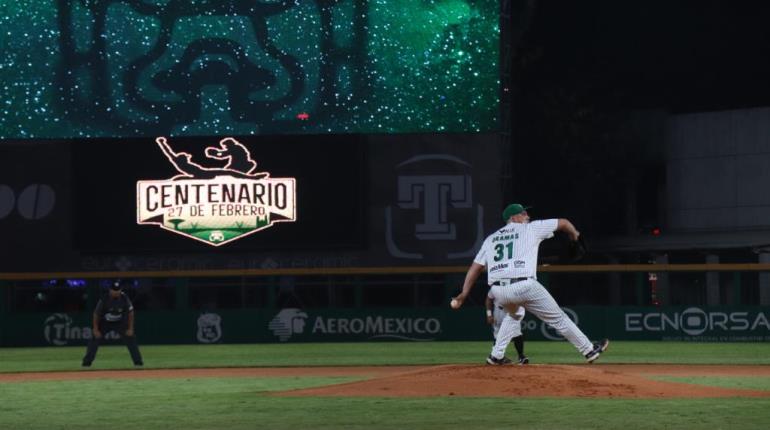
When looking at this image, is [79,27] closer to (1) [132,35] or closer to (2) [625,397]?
(1) [132,35]

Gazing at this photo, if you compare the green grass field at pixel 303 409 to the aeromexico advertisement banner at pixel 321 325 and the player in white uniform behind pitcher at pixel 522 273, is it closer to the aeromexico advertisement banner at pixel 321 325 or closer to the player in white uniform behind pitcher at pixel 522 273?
the player in white uniform behind pitcher at pixel 522 273

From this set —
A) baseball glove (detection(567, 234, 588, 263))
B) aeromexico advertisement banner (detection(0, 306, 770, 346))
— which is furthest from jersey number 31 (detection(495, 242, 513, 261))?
aeromexico advertisement banner (detection(0, 306, 770, 346))

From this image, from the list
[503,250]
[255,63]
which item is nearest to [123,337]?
[503,250]

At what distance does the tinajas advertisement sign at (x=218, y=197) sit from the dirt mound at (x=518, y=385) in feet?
50.9

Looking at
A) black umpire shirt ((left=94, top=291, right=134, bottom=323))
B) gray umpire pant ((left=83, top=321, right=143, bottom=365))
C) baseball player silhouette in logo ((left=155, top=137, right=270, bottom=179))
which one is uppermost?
baseball player silhouette in logo ((left=155, top=137, right=270, bottom=179))

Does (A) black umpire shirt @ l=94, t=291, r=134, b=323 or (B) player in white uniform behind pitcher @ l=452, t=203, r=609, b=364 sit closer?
(B) player in white uniform behind pitcher @ l=452, t=203, r=609, b=364

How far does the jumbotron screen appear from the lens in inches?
1152

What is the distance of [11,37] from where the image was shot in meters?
29.5

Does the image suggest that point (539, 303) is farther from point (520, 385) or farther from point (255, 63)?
point (255, 63)

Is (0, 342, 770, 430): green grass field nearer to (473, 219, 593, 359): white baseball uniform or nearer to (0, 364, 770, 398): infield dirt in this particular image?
(0, 364, 770, 398): infield dirt

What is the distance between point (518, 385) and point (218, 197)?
17.2m

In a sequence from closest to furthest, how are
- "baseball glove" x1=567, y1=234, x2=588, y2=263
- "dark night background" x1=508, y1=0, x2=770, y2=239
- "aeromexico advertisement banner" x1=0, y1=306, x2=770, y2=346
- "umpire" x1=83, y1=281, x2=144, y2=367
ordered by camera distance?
"baseball glove" x1=567, y1=234, x2=588, y2=263 < "umpire" x1=83, y1=281, x2=144, y2=367 < "aeromexico advertisement banner" x1=0, y1=306, x2=770, y2=346 < "dark night background" x1=508, y1=0, x2=770, y2=239

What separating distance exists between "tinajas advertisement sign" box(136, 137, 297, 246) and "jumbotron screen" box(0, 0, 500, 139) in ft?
2.04

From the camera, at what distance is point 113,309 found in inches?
787
